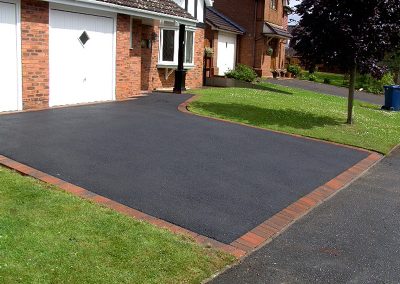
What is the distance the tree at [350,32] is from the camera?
1218cm

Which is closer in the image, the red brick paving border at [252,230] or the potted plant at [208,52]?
the red brick paving border at [252,230]

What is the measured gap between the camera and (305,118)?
45.9 ft

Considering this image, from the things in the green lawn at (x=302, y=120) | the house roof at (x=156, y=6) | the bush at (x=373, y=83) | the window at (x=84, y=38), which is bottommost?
the green lawn at (x=302, y=120)

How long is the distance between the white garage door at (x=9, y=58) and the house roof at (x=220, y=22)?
669 inches

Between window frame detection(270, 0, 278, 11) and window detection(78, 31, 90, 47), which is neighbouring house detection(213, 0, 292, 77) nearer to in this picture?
window frame detection(270, 0, 278, 11)

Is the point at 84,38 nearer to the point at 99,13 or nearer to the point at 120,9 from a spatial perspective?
the point at 99,13

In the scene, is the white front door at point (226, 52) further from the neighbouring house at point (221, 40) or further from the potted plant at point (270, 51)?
the potted plant at point (270, 51)

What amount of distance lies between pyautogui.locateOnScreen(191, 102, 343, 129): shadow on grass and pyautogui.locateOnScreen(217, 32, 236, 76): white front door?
13.9 m

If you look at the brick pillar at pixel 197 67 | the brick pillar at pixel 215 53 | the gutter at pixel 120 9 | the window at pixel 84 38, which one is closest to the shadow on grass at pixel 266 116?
the gutter at pixel 120 9

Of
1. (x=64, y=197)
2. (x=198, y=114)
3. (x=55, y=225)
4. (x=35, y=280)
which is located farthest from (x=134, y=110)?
(x=35, y=280)

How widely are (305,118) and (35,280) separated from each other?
11332mm

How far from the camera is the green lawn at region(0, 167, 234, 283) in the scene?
3.88 m

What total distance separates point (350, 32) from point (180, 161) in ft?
22.5

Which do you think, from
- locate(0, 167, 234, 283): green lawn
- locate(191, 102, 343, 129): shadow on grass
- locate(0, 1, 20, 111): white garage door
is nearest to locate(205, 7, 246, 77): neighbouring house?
locate(191, 102, 343, 129): shadow on grass
